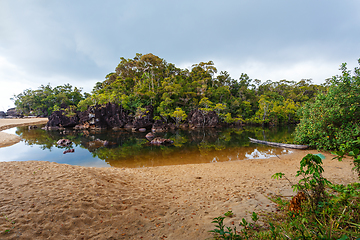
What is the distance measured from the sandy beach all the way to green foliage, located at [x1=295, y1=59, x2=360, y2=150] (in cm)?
470

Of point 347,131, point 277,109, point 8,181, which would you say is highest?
point 277,109

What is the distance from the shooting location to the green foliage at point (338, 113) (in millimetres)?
8258

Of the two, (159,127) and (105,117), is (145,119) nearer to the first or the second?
(159,127)

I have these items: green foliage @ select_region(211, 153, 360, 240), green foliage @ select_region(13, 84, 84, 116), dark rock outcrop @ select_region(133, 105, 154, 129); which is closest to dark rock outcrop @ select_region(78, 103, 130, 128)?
dark rock outcrop @ select_region(133, 105, 154, 129)

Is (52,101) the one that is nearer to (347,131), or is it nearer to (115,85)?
(115,85)

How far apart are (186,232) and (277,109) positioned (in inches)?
1572

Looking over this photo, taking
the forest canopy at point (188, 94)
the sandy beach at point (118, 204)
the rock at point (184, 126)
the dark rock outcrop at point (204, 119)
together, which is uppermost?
the forest canopy at point (188, 94)

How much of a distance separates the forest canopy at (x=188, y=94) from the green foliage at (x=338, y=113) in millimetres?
22975

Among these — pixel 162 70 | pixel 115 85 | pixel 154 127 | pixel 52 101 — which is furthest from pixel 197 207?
pixel 52 101

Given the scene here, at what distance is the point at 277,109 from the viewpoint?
3475cm

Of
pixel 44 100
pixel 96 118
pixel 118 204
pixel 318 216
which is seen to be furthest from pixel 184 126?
pixel 44 100

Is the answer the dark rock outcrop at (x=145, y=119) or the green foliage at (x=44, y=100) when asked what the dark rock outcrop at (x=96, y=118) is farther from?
the green foliage at (x=44, y=100)

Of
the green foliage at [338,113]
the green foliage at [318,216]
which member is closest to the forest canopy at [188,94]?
the green foliage at [338,113]

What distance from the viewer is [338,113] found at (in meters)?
8.67
